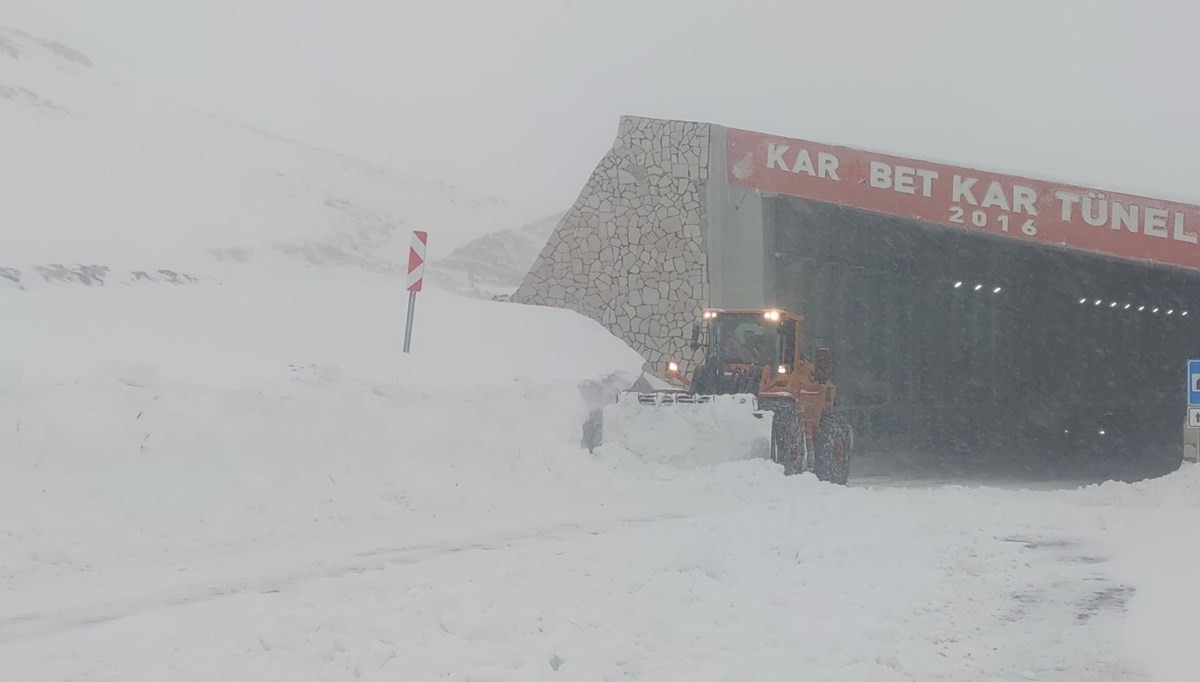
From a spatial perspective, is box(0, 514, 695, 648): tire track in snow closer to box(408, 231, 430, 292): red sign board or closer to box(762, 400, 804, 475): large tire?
box(762, 400, 804, 475): large tire

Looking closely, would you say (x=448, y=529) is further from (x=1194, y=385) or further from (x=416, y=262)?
(x=1194, y=385)

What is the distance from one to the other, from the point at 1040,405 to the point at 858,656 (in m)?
30.7

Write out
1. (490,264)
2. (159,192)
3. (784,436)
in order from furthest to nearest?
(490,264)
(159,192)
(784,436)

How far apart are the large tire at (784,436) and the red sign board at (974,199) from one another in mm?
7866

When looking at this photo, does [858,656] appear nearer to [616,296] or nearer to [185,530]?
[185,530]

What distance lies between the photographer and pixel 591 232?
2250cm

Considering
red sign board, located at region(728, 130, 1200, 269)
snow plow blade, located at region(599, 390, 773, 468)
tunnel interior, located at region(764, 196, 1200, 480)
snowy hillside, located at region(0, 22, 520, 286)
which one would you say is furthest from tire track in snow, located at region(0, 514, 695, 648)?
tunnel interior, located at region(764, 196, 1200, 480)

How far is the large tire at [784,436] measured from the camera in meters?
14.4

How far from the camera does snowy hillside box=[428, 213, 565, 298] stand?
44.3m

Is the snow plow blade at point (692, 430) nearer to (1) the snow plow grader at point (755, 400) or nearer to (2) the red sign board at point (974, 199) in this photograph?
(1) the snow plow grader at point (755, 400)

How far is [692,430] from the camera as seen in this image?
1418 centimetres

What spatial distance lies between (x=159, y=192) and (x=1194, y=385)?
36.8 meters

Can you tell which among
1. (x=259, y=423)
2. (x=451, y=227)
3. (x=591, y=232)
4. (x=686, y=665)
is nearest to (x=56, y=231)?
(x=591, y=232)

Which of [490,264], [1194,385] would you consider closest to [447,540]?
[1194,385]
